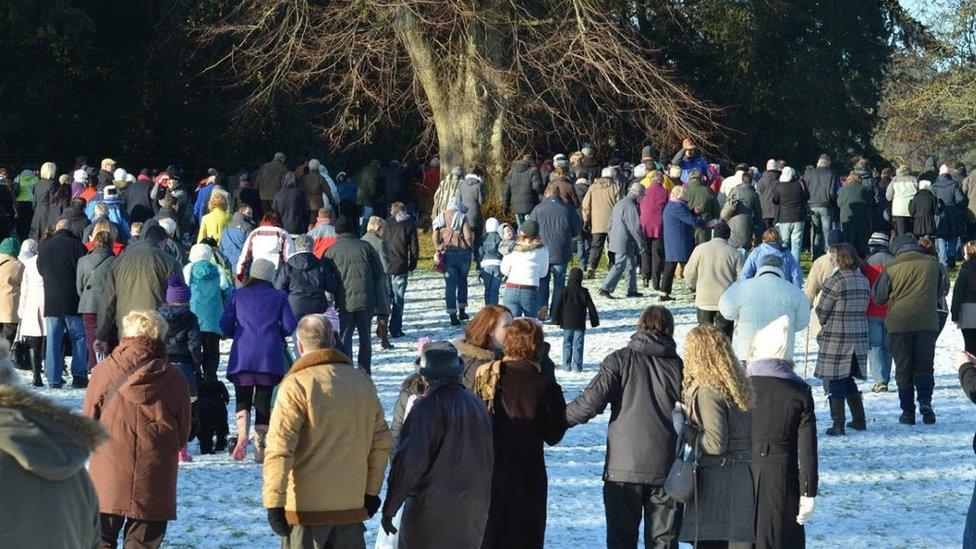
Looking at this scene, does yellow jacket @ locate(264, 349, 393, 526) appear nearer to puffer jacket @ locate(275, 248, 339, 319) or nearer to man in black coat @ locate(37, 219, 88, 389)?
puffer jacket @ locate(275, 248, 339, 319)

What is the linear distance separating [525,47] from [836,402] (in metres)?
15.3

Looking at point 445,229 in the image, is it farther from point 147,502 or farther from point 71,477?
point 71,477

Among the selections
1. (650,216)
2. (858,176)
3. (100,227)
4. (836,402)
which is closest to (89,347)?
(100,227)

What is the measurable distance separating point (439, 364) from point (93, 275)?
7596mm

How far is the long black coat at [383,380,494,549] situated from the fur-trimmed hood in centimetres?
239

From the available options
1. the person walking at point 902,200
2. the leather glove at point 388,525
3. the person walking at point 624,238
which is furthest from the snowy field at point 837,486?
the person walking at point 902,200

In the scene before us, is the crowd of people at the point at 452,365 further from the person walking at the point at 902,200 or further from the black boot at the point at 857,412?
the person walking at the point at 902,200

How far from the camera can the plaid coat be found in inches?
480

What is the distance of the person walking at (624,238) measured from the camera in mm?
19859

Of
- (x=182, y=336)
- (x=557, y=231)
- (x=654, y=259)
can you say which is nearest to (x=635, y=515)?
(x=182, y=336)

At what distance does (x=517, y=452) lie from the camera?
7340 millimetres

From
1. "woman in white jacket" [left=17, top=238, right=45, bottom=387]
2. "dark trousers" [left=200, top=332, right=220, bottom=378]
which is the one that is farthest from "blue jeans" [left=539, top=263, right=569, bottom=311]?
"dark trousers" [left=200, top=332, right=220, bottom=378]

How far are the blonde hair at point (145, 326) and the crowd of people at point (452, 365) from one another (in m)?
0.01

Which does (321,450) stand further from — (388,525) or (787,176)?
(787,176)
